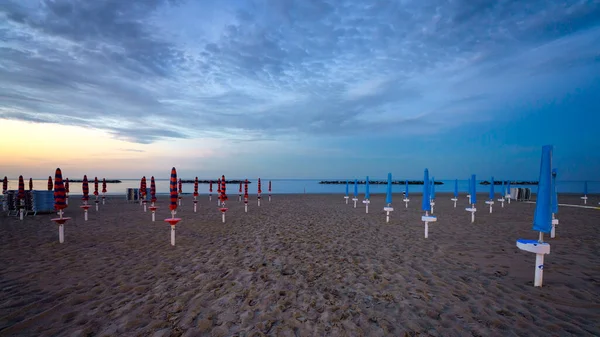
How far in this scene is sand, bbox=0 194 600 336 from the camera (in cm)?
382

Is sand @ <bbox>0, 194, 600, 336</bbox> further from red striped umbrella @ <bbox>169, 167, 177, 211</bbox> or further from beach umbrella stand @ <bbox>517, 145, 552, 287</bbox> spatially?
red striped umbrella @ <bbox>169, 167, 177, 211</bbox>

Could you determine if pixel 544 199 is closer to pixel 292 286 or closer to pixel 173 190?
pixel 292 286

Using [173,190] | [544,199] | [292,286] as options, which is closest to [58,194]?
[173,190]

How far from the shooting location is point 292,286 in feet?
17.1

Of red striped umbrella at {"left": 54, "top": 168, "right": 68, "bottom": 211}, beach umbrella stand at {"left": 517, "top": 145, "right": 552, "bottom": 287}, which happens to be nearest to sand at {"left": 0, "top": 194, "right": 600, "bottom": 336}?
beach umbrella stand at {"left": 517, "top": 145, "right": 552, "bottom": 287}

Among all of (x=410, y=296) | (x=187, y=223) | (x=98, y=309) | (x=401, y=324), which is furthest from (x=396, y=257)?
(x=187, y=223)

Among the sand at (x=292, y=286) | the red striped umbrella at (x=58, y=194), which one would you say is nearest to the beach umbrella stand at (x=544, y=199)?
the sand at (x=292, y=286)

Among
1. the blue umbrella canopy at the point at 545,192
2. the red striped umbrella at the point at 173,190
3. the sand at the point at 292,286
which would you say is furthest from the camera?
the red striped umbrella at the point at 173,190

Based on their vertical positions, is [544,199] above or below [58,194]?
above

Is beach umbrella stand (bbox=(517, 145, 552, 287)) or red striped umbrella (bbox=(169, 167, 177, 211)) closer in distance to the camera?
beach umbrella stand (bbox=(517, 145, 552, 287))

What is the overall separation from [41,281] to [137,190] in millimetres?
19866

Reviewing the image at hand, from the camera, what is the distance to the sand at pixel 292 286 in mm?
3824

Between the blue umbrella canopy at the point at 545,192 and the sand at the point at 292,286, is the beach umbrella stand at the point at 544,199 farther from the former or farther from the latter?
the sand at the point at 292,286

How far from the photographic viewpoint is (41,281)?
5.38 m
